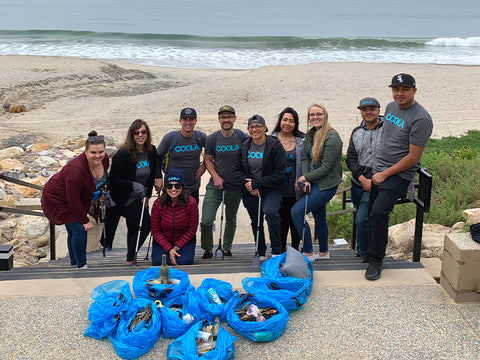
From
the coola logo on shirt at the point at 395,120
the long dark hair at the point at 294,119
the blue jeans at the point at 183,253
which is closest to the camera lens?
the coola logo on shirt at the point at 395,120

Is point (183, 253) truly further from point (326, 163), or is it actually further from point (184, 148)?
point (326, 163)

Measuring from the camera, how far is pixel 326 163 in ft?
16.5

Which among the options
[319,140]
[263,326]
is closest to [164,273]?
[263,326]

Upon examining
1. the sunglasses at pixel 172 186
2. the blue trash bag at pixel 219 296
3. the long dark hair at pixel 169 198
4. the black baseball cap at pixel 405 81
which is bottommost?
the blue trash bag at pixel 219 296

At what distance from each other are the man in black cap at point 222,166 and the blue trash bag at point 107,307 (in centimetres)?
183

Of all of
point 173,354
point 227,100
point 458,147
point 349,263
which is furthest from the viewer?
point 227,100

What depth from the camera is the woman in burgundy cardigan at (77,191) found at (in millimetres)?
4734

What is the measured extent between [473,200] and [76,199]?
6145 millimetres

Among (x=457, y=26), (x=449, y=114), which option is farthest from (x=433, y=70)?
(x=457, y=26)

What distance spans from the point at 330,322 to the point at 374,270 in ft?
2.81

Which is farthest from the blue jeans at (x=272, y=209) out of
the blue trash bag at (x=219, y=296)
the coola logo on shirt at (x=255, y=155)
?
the blue trash bag at (x=219, y=296)

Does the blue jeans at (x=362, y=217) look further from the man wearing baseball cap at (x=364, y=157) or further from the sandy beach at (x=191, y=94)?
the sandy beach at (x=191, y=94)

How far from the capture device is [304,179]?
5.13 metres

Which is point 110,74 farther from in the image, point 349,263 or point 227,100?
point 349,263
